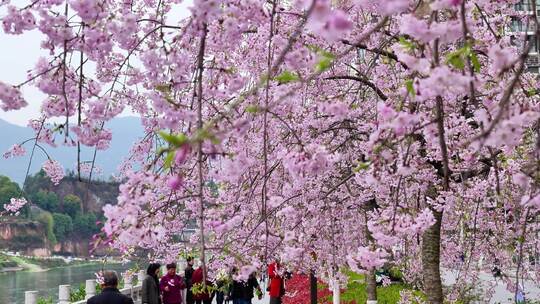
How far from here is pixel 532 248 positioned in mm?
11203

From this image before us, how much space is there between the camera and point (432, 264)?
342 inches

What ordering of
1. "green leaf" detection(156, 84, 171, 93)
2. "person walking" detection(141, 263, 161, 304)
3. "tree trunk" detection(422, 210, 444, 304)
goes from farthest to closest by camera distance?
"person walking" detection(141, 263, 161, 304)
"tree trunk" detection(422, 210, 444, 304)
"green leaf" detection(156, 84, 171, 93)

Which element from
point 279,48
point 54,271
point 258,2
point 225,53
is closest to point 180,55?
point 258,2

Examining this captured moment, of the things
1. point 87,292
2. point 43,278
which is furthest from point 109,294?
point 43,278

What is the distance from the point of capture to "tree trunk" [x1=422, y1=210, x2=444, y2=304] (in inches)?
337

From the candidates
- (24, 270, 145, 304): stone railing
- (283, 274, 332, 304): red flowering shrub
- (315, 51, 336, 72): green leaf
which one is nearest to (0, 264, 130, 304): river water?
(283, 274, 332, 304): red flowering shrub

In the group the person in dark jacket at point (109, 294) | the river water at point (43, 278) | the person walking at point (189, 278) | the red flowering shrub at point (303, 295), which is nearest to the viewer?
the person in dark jacket at point (109, 294)

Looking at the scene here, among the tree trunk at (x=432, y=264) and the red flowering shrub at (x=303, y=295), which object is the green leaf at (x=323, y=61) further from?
the red flowering shrub at (x=303, y=295)

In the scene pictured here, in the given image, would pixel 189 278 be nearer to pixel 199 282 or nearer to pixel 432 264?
pixel 199 282

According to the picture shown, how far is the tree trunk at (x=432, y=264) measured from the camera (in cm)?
856

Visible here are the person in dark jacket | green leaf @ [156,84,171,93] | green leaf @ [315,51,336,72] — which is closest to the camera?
green leaf @ [315,51,336,72]

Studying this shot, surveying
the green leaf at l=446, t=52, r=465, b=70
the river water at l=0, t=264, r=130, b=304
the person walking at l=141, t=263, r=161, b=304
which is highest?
the green leaf at l=446, t=52, r=465, b=70

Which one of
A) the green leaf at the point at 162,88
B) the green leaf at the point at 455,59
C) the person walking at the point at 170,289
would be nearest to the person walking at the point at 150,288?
the person walking at the point at 170,289

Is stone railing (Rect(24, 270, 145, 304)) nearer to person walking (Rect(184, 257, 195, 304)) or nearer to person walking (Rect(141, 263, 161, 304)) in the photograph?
person walking (Rect(184, 257, 195, 304))
